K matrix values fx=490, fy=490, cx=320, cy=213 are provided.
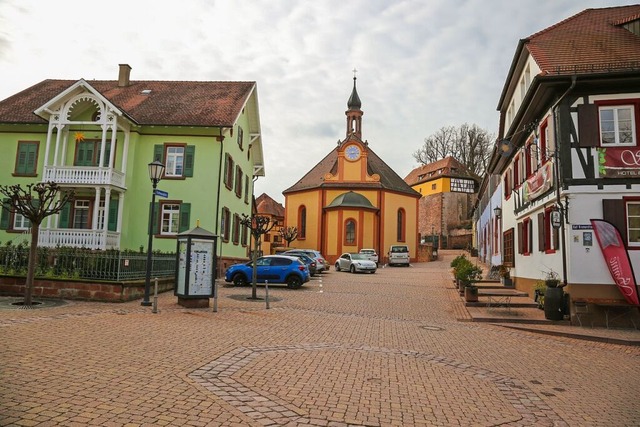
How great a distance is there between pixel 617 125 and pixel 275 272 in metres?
13.7

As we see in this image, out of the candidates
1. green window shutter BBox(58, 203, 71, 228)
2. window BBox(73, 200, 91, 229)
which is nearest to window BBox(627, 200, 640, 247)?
window BBox(73, 200, 91, 229)

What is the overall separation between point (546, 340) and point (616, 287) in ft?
11.5

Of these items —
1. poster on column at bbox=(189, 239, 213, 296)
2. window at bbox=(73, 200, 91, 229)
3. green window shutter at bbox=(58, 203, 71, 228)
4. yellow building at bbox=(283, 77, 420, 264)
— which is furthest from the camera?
yellow building at bbox=(283, 77, 420, 264)

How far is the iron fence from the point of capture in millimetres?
14961

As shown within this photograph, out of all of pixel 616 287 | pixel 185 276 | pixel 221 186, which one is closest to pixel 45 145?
pixel 221 186

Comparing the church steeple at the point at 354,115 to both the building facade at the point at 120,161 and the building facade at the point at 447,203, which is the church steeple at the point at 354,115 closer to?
the building facade at the point at 447,203

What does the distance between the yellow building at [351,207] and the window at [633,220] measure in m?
32.8

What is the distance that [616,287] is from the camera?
13719 millimetres

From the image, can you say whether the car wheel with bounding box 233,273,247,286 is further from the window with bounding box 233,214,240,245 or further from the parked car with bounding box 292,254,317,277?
the window with bounding box 233,214,240,245

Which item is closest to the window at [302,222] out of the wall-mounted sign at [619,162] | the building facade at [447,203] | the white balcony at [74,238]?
the building facade at [447,203]

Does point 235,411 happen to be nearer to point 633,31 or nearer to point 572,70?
point 572,70

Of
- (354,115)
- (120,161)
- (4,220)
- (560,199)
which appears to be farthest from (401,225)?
(560,199)

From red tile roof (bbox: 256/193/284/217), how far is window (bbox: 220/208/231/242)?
1747 inches

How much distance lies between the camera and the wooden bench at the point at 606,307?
44.3 ft
